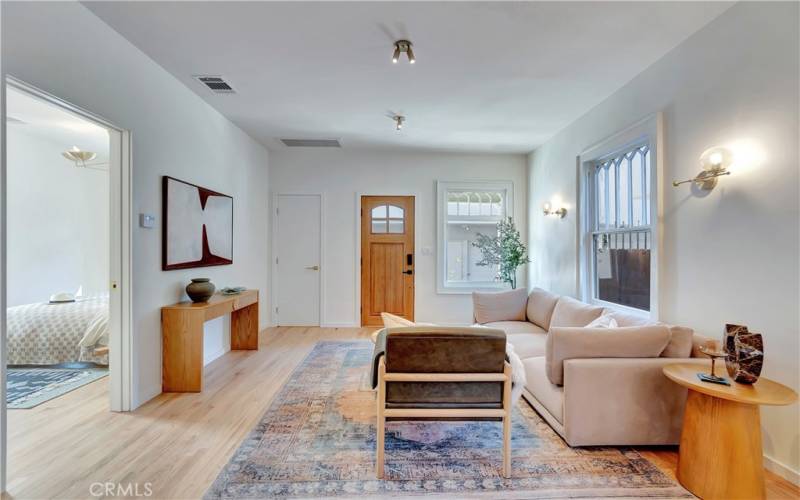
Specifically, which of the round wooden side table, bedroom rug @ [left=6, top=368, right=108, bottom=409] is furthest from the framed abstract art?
the round wooden side table

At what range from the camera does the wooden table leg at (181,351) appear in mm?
3135

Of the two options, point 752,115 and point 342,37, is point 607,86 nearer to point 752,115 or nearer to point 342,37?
point 752,115

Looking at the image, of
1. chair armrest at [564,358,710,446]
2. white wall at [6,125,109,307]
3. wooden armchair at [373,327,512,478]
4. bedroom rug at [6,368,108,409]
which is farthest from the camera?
white wall at [6,125,109,307]

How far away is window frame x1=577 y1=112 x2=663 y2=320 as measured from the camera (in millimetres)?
2883

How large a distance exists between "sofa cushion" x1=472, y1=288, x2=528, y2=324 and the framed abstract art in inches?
120

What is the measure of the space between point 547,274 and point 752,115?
3.11 meters

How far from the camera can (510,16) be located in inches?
92.5

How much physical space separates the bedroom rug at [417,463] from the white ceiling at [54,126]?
11.3 ft

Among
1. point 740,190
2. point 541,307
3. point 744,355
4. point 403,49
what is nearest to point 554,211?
point 541,307

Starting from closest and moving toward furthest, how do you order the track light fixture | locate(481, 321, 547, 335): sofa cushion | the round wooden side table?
1. the round wooden side table
2. the track light fixture
3. locate(481, 321, 547, 335): sofa cushion

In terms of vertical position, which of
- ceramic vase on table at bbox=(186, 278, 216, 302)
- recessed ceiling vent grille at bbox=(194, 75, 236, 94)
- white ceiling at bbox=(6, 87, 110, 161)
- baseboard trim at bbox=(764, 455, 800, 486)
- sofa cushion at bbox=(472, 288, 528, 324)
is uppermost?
recessed ceiling vent grille at bbox=(194, 75, 236, 94)

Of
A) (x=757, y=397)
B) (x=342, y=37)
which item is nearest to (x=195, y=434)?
(x=342, y=37)

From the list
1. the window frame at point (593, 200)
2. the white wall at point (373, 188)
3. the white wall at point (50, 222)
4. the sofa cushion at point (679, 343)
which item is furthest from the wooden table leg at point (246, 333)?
the sofa cushion at point (679, 343)

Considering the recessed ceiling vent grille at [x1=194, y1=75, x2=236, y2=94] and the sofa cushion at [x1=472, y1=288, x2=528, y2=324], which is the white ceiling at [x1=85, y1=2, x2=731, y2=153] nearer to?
the recessed ceiling vent grille at [x1=194, y1=75, x2=236, y2=94]
